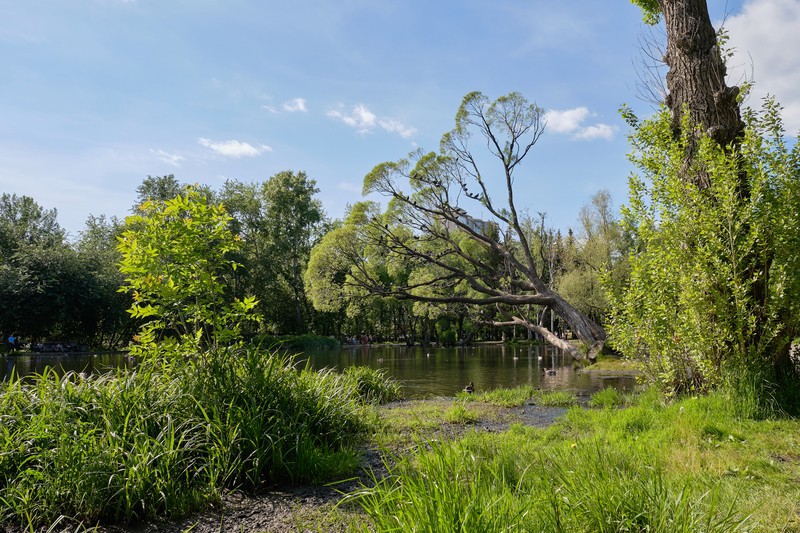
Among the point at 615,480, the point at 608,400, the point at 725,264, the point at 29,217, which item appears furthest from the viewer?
the point at 29,217

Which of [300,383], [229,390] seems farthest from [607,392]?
[229,390]

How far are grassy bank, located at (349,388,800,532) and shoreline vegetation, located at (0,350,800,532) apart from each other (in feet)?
0.05

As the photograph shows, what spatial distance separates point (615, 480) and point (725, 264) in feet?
16.2

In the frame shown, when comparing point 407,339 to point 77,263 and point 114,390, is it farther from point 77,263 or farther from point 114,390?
point 114,390

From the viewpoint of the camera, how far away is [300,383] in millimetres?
5938

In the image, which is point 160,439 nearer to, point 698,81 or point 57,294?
point 698,81

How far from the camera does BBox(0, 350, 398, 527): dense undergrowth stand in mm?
3836

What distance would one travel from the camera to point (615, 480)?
2.82 meters

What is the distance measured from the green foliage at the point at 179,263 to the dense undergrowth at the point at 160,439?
45 centimetres

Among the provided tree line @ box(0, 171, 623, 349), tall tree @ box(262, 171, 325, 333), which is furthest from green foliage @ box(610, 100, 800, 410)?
tall tree @ box(262, 171, 325, 333)

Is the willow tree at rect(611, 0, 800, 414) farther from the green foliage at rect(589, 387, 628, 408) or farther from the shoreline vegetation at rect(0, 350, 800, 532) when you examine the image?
the green foliage at rect(589, 387, 628, 408)

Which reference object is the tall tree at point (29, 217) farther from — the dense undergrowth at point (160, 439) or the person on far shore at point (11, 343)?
the dense undergrowth at point (160, 439)

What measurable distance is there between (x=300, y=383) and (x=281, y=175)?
5019cm

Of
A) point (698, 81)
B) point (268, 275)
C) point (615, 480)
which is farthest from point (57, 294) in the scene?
point (615, 480)
